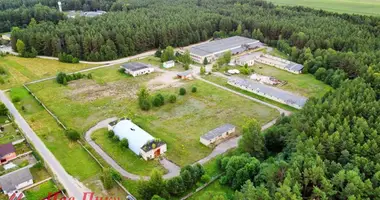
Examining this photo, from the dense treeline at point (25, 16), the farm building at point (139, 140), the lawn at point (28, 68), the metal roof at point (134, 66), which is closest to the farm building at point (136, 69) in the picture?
the metal roof at point (134, 66)

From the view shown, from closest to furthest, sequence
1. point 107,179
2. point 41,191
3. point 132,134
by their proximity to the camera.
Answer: point 107,179 → point 41,191 → point 132,134

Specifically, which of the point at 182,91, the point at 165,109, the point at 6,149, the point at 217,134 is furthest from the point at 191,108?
the point at 6,149

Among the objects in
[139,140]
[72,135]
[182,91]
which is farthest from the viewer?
[182,91]

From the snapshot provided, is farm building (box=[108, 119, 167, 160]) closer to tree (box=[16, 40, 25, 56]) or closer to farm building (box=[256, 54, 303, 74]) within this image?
farm building (box=[256, 54, 303, 74])

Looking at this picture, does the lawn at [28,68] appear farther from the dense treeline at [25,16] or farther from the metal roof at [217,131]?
the metal roof at [217,131]

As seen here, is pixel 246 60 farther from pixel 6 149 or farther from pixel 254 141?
pixel 6 149

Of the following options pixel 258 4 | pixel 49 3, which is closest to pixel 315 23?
pixel 258 4
